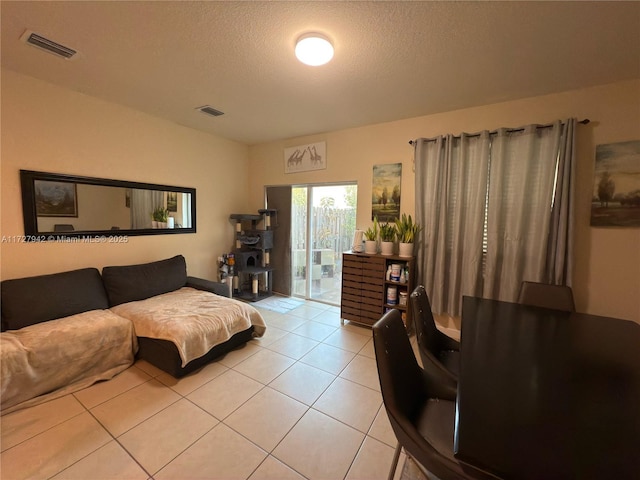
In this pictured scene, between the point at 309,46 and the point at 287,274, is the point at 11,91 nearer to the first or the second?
the point at 309,46

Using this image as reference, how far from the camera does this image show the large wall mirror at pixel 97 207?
239 centimetres

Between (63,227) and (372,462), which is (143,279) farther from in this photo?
(372,462)

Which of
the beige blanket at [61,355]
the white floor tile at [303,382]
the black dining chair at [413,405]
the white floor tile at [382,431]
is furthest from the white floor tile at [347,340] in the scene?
the beige blanket at [61,355]

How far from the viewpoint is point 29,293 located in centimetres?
215

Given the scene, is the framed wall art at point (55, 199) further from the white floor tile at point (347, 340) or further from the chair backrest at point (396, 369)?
the chair backrest at point (396, 369)

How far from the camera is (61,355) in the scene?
190 cm

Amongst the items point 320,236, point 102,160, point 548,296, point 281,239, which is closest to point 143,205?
point 102,160

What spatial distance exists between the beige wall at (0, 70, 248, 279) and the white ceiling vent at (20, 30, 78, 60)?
69 centimetres

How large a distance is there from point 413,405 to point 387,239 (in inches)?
84.4

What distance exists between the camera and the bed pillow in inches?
105

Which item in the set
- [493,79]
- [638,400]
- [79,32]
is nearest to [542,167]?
[493,79]

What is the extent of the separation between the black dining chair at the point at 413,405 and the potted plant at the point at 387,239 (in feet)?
6.00

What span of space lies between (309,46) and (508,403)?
2185 mm

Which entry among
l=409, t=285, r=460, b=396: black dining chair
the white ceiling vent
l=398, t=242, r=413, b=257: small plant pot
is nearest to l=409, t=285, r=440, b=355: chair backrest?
l=409, t=285, r=460, b=396: black dining chair
